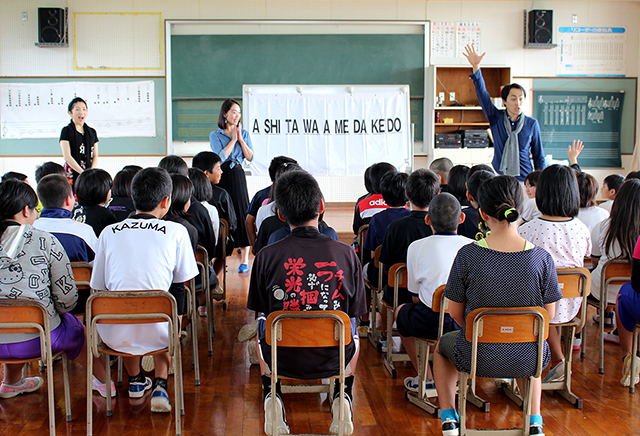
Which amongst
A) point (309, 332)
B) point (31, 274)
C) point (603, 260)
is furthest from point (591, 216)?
point (31, 274)

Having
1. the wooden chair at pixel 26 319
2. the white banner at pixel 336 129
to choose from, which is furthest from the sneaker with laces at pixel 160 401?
the white banner at pixel 336 129

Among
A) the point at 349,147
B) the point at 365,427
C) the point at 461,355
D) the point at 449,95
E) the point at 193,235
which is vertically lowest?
the point at 365,427

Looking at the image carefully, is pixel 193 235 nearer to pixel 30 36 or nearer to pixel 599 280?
pixel 599 280

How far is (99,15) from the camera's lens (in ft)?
22.1

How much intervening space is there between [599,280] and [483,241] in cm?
135

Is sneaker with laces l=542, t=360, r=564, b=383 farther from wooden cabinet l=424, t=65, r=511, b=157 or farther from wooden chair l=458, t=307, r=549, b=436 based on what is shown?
wooden cabinet l=424, t=65, r=511, b=157

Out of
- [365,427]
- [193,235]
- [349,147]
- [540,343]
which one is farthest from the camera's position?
[349,147]

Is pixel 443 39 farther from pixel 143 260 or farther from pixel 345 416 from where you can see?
pixel 345 416

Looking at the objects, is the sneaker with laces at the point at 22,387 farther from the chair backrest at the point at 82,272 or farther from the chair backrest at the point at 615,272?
the chair backrest at the point at 615,272

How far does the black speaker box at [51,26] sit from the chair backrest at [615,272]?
22.2 feet

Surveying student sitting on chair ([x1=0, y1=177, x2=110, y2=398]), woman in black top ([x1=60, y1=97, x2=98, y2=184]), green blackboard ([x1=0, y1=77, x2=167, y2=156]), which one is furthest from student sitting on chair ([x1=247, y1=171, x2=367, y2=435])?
green blackboard ([x1=0, y1=77, x2=167, y2=156])

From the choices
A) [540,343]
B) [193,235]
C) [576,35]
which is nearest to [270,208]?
[193,235]

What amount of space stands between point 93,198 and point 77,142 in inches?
95.7

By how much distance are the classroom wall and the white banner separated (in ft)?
4.92
